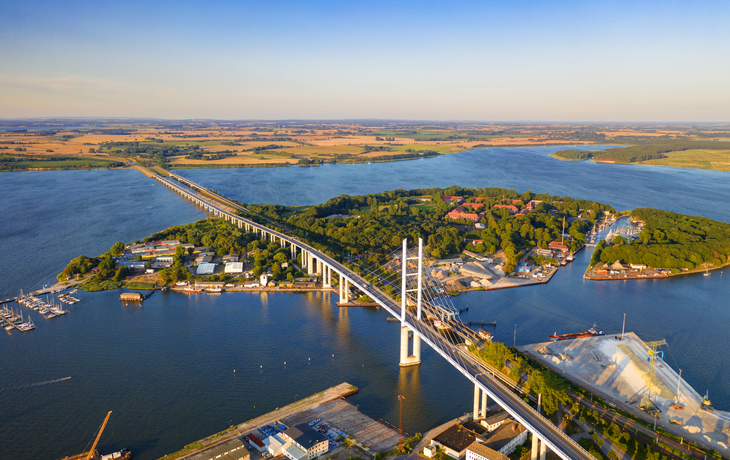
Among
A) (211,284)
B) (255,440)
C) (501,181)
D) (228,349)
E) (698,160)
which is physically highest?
(698,160)

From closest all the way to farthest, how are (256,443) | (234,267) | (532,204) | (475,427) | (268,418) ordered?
(256,443) < (475,427) < (268,418) < (234,267) < (532,204)

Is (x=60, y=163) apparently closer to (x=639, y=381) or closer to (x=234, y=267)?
(x=234, y=267)

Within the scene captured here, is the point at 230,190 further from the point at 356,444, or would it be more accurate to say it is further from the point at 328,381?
the point at 356,444

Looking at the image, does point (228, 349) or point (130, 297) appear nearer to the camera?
point (228, 349)

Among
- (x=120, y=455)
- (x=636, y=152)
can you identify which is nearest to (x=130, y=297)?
(x=120, y=455)

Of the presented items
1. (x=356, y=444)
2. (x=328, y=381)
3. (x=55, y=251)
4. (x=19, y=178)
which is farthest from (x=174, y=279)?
(x=19, y=178)

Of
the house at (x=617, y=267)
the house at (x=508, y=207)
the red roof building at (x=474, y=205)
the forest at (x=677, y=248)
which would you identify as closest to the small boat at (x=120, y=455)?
the house at (x=617, y=267)
